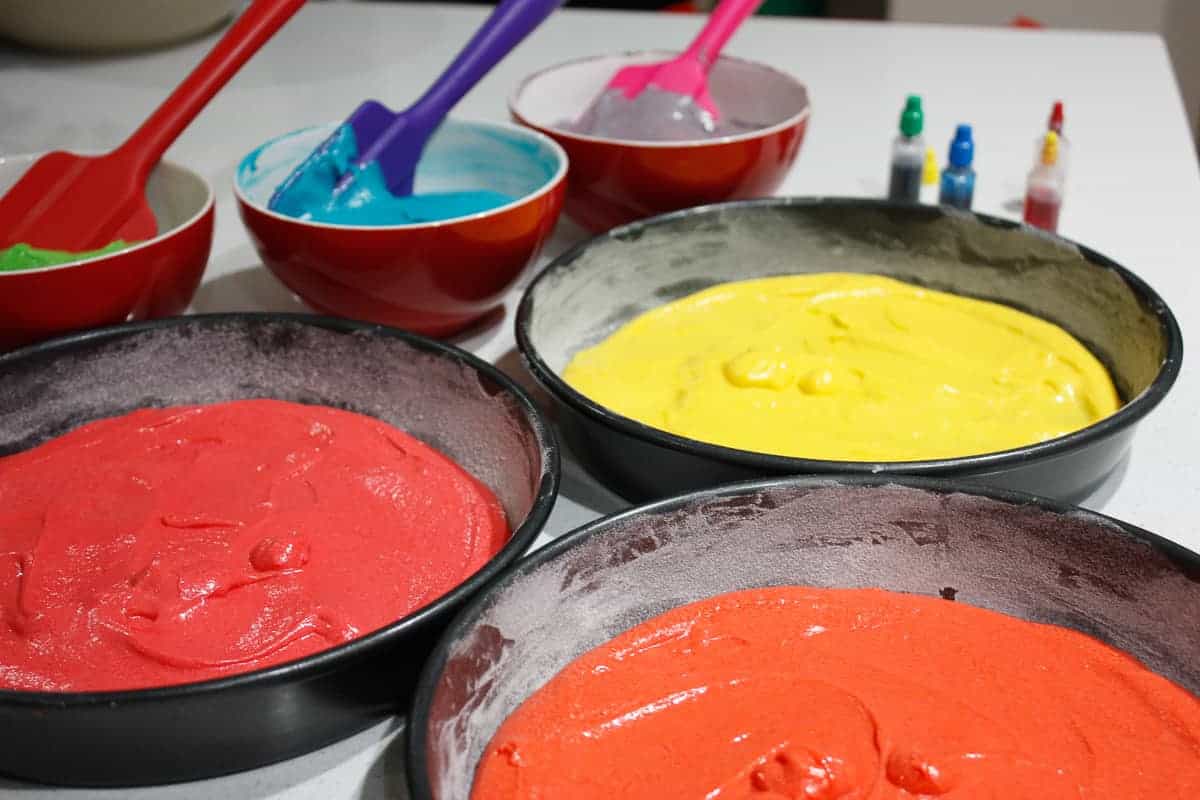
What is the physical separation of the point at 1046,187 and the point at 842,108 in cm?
60

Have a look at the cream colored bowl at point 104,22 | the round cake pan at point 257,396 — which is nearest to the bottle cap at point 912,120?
the round cake pan at point 257,396

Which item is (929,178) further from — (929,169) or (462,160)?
(462,160)

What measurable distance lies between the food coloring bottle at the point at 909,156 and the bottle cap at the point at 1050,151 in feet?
0.50

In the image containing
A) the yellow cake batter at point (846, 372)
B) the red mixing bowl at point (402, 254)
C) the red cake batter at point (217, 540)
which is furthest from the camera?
the red mixing bowl at point (402, 254)

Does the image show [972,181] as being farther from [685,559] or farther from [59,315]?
[59,315]

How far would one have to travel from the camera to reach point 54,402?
3.82ft

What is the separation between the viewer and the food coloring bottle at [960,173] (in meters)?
1.54

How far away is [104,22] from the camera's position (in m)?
2.18

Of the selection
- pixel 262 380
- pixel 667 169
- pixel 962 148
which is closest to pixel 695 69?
pixel 667 169

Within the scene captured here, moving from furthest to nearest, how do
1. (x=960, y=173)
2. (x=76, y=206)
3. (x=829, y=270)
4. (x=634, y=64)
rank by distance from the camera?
1. (x=634, y=64)
2. (x=960, y=173)
3. (x=829, y=270)
4. (x=76, y=206)

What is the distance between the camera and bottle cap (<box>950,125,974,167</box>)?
1538mm

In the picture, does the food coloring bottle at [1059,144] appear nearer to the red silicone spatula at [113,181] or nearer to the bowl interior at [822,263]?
the bowl interior at [822,263]

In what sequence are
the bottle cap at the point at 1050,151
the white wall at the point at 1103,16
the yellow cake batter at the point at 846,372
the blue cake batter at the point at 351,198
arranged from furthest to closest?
the white wall at the point at 1103,16, the bottle cap at the point at 1050,151, the blue cake batter at the point at 351,198, the yellow cake batter at the point at 846,372

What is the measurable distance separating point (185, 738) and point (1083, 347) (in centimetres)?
95
